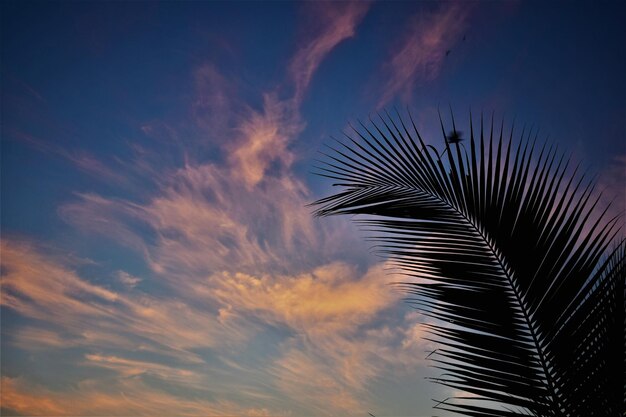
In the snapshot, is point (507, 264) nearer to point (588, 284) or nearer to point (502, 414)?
point (588, 284)

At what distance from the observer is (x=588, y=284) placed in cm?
163

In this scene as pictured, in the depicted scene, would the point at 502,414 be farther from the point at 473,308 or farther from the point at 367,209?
the point at 367,209

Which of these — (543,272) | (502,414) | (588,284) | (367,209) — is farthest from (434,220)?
(502,414)

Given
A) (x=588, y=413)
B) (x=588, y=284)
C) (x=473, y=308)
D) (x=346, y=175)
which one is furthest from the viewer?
(x=346, y=175)

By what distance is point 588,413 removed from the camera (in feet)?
4.85

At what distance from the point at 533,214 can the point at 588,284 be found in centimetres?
38

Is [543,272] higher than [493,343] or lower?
higher

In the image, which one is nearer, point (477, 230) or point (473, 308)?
point (473, 308)

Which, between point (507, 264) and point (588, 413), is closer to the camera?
point (588, 413)

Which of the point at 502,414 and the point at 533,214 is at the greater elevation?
the point at 533,214

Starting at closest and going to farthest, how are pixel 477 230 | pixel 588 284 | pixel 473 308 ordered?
pixel 588 284, pixel 473 308, pixel 477 230

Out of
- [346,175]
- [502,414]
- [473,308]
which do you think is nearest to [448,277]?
[473,308]

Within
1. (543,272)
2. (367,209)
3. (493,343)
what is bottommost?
(493,343)

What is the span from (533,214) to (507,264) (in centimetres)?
28
